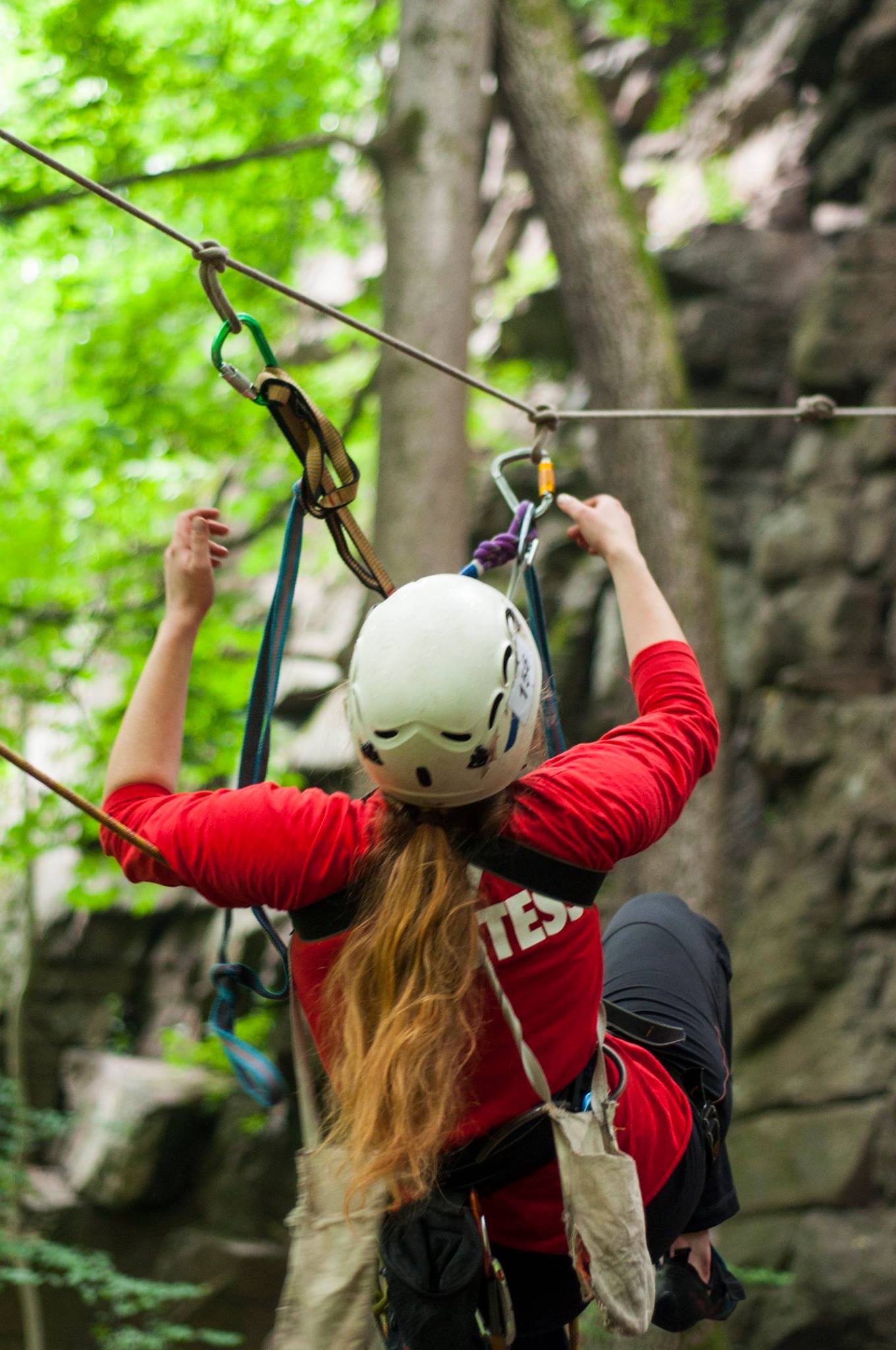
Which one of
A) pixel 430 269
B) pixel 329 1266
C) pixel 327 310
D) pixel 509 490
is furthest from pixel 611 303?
pixel 329 1266

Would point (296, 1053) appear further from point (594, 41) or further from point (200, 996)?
point (594, 41)

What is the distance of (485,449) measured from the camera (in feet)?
29.0

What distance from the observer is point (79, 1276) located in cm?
485

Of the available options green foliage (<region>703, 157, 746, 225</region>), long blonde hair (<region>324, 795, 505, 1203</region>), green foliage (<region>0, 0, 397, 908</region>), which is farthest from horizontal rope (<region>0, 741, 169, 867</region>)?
green foliage (<region>703, 157, 746, 225</region>)

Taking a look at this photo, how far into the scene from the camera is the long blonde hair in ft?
4.90

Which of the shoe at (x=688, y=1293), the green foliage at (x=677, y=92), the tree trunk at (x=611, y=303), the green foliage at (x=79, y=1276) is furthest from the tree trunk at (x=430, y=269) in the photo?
the green foliage at (x=677, y=92)

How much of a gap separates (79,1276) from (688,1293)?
3.49m

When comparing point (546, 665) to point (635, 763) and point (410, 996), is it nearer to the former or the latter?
point (635, 763)

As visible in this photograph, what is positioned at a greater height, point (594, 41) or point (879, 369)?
point (594, 41)

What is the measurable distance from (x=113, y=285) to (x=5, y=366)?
2.09m

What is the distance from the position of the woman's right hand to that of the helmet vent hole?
52 cm

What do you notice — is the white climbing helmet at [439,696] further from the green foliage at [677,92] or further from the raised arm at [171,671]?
the green foliage at [677,92]

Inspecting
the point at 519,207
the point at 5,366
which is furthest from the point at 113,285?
the point at 519,207

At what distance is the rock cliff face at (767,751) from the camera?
552 cm
